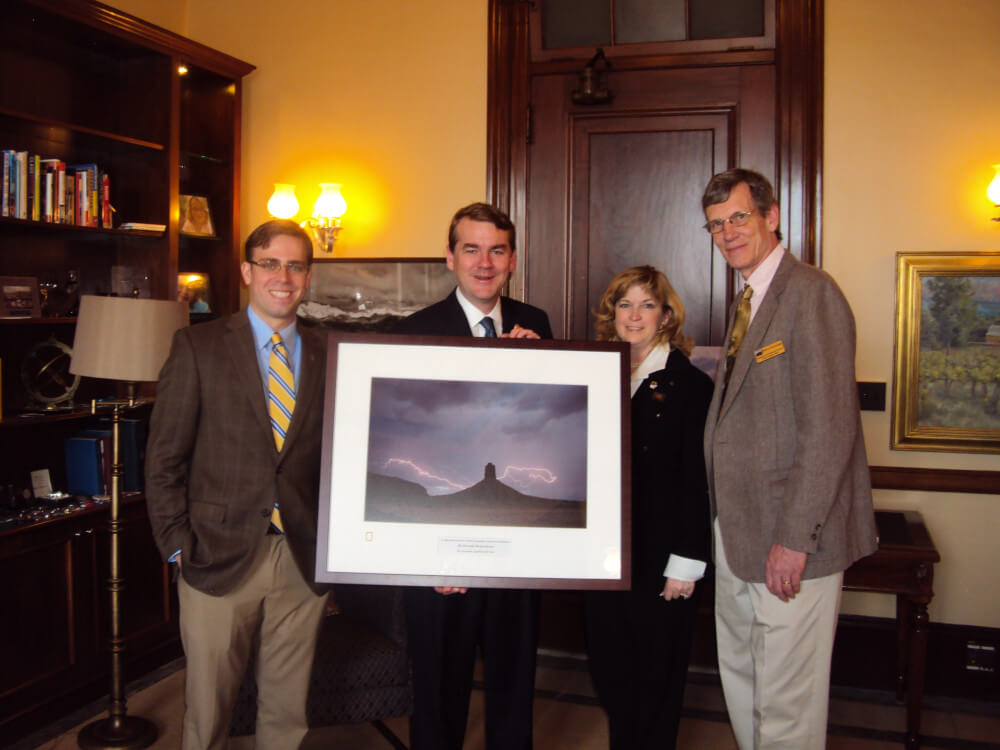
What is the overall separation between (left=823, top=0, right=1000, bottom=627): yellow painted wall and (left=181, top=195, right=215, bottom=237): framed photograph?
2982mm

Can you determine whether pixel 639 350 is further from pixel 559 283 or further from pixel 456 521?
pixel 559 283

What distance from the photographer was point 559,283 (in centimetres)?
400

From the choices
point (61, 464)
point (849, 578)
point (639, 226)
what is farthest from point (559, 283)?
point (61, 464)

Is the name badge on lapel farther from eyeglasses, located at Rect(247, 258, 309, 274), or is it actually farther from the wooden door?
the wooden door

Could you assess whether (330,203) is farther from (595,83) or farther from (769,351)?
(769,351)

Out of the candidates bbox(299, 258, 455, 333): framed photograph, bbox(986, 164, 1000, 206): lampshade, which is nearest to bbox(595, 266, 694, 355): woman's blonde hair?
bbox(299, 258, 455, 333): framed photograph

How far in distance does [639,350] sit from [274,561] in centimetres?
121

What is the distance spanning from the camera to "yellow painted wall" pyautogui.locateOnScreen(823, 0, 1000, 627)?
3527 millimetres

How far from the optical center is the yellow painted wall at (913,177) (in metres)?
3.53

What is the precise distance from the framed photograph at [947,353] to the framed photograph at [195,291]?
3.31m

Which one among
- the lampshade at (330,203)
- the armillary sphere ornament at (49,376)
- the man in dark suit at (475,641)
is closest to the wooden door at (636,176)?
the lampshade at (330,203)

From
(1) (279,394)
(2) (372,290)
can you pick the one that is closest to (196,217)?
(2) (372,290)

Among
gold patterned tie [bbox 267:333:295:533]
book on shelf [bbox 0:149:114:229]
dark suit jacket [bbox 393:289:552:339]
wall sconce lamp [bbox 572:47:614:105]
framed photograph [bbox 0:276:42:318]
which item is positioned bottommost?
gold patterned tie [bbox 267:333:295:533]

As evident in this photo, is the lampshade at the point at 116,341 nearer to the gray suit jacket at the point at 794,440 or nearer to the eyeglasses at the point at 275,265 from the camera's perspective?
the eyeglasses at the point at 275,265
